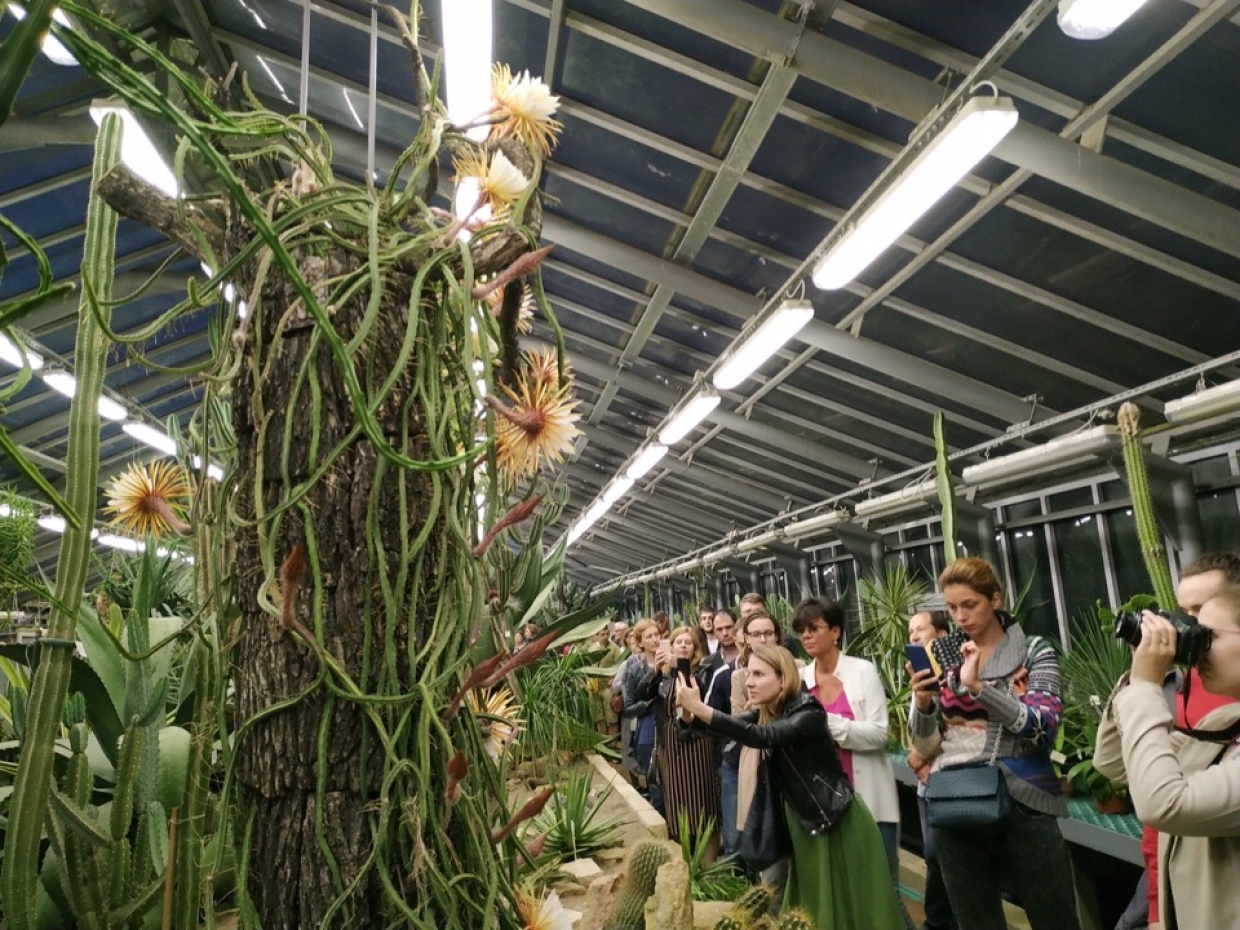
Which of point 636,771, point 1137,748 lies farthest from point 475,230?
point 636,771

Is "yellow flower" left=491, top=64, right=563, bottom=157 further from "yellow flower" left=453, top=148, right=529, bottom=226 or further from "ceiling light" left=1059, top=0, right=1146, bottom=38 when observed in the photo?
"ceiling light" left=1059, top=0, right=1146, bottom=38

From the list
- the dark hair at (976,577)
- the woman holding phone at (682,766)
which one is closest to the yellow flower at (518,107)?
the dark hair at (976,577)

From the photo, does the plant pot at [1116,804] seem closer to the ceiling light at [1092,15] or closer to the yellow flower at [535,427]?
the ceiling light at [1092,15]

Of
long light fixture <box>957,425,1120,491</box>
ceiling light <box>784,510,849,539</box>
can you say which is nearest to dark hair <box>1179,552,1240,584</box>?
long light fixture <box>957,425,1120,491</box>

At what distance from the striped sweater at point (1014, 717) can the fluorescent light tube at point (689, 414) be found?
362cm

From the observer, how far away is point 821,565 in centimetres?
937

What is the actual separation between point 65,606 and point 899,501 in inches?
244

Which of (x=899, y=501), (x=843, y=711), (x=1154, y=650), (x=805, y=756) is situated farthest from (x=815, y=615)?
(x=899, y=501)

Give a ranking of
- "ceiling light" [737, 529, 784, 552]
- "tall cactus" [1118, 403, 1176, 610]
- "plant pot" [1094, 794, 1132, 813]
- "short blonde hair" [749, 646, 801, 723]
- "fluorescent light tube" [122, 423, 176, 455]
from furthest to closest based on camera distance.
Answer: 1. "ceiling light" [737, 529, 784, 552]
2. "fluorescent light tube" [122, 423, 176, 455]
3. "tall cactus" [1118, 403, 1176, 610]
4. "plant pot" [1094, 794, 1132, 813]
5. "short blonde hair" [749, 646, 801, 723]

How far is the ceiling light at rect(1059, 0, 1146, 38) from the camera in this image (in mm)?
2113

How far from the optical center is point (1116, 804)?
312 cm

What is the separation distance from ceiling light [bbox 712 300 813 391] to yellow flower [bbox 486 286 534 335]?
10.7 ft

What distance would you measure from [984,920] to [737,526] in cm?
891

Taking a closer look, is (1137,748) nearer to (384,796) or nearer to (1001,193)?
(384,796)
